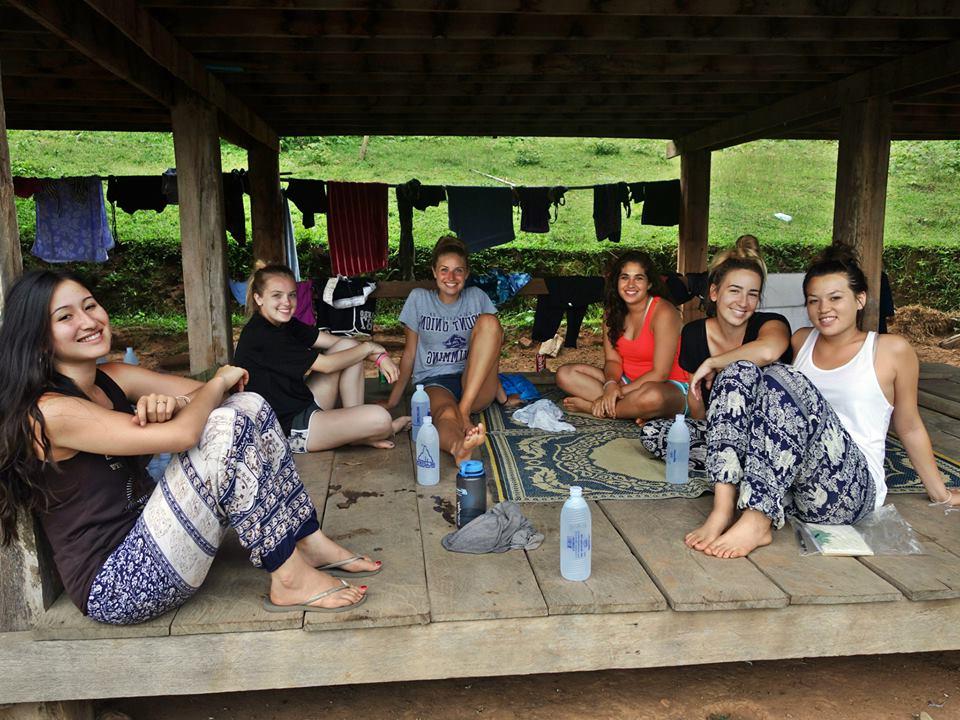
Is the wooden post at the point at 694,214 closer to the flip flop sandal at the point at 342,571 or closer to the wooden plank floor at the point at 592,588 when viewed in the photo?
the wooden plank floor at the point at 592,588

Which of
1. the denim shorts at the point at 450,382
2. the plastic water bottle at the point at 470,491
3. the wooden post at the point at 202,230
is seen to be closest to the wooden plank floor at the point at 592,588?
the plastic water bottle at the point at 470,491

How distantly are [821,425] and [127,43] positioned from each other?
4.21 meters

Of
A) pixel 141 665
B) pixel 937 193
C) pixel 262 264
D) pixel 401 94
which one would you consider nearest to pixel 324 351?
pixel 262 264

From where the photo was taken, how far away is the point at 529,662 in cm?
243

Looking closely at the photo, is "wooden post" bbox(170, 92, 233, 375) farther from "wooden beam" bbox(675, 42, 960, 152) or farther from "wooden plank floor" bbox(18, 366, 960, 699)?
"wooden beam" bbox(675, 42, 960, 152)

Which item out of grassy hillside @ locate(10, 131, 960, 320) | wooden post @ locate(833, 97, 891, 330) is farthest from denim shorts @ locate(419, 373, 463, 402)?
grassy hillside @ locate(10, 131, 960, 320)

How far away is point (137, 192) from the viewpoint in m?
7.99

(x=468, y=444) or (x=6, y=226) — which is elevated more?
(x=6, y=226)

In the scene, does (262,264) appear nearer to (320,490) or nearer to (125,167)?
(320,490)

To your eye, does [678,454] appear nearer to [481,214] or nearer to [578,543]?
[578,543]

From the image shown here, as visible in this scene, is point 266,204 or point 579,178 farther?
point 579,178

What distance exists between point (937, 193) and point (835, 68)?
45.7 feet

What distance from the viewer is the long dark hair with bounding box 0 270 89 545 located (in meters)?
2.02

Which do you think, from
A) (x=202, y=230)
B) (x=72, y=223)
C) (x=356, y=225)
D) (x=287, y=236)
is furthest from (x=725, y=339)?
(x=72, y=223)
